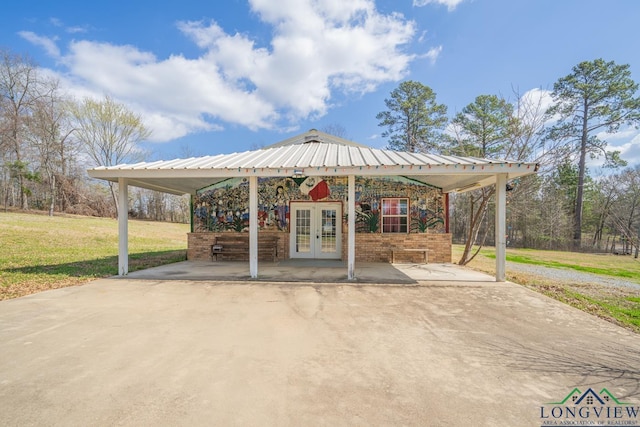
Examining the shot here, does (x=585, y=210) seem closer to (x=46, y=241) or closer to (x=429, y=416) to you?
(x=429, y=416)

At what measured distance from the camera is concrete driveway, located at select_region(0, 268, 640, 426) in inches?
96.1

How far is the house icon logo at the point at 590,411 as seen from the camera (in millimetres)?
2377

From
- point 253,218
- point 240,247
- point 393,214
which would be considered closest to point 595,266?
point 393,214

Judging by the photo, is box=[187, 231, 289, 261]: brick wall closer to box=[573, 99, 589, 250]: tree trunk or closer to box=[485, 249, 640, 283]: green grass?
box=[485, 249, 640, 283]: green grass

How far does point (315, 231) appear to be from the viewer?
11492 millimetres

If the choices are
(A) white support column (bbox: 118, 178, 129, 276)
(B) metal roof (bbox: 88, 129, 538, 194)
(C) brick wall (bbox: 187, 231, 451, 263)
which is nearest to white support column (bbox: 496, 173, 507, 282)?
(B) metal roof (bbox: 88, 129, 538, 194)

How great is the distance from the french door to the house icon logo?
8875 millimetres

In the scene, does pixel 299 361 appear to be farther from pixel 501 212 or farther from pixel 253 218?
pixel 501 212

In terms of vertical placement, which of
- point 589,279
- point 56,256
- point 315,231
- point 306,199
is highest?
point 306,199

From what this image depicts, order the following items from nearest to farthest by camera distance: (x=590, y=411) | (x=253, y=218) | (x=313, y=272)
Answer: (x=590, y=411)
(x=253, y=218)
(x=313, y=272)

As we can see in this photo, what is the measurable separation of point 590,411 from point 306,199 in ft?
31.4

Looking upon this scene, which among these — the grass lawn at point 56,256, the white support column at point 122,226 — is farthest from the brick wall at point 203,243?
the white support column at point 122,226

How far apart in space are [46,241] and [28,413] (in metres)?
14.1

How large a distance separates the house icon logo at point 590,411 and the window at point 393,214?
8.45 metres
